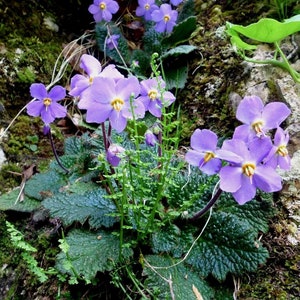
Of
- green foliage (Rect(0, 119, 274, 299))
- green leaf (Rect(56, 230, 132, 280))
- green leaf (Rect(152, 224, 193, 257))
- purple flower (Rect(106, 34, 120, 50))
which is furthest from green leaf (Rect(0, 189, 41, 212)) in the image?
purple flower (Rect(106, 34, 120, 50))

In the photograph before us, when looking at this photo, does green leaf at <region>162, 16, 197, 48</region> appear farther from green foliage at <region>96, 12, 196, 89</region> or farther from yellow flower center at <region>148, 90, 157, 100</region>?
yellow flower center at <region>148, 90, 157, 100</region>

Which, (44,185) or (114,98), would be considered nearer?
(114,98)

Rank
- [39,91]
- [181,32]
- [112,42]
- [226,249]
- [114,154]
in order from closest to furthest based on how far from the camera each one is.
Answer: [114,154] → [226,249] → [39,91] → [181,32] → [112,42]

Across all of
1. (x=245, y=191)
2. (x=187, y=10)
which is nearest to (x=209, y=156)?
(x=245, y=191)

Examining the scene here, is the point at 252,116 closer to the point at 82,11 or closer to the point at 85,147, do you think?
the point at 85,147

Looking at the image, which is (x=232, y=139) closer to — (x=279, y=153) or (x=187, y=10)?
(x=279, y=153)

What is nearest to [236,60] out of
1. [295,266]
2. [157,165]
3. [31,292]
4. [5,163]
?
[157,165]

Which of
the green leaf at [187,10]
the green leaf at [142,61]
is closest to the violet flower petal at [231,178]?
the green leaf at [142,61]
